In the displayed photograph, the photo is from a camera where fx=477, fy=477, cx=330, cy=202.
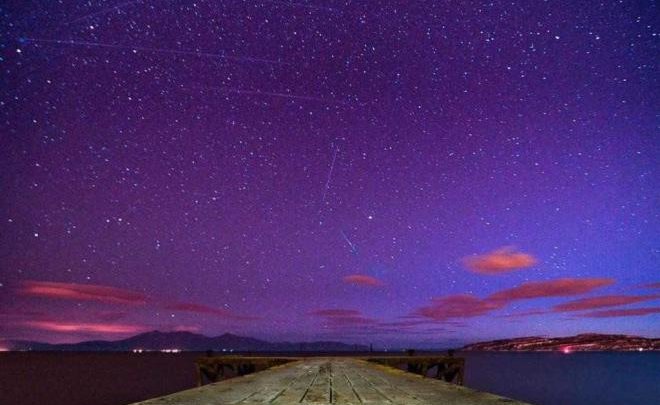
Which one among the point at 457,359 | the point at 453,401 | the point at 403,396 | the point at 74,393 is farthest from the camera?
the point at 74,393

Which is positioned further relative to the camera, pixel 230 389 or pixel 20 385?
pixel 20 385

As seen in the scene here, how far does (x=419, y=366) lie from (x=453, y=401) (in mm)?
20007

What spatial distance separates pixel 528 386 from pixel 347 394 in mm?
61323

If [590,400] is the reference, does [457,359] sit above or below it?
above

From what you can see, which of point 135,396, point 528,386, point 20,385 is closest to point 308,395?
point 135,396

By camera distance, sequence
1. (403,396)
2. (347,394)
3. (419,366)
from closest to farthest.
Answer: (403,396) < (347,394) < (419,366)

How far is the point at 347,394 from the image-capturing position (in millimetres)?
6094

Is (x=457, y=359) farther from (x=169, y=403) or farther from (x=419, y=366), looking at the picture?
(x=169, y=403)

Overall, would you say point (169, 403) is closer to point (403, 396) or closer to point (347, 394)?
point (347, 394)

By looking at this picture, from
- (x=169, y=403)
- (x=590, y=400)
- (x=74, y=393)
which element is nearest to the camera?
(x=169, y=403)

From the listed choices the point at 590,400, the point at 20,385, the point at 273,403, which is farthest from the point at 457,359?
the point at 20,385

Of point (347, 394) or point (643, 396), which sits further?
point (643, 396)

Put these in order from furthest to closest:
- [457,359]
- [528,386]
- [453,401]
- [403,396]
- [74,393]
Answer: [528,386]
[74,393]
[457,359]
[403,396]
[453,401]

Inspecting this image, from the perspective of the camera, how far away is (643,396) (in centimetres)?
4722
